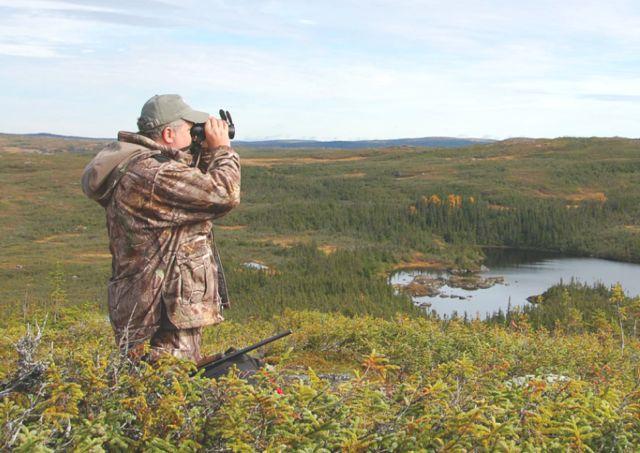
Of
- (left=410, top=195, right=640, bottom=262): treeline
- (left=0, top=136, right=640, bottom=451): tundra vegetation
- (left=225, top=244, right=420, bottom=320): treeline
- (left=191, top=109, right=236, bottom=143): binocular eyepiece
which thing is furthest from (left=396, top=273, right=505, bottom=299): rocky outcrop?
(left=191, top=109, right=236, bottom=143): binocular eyepiece

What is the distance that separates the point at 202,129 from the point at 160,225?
68 centimetres

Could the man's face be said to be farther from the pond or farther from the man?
the pond

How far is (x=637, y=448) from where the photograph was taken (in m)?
3.26

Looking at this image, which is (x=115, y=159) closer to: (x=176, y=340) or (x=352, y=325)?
(x=176, y=340)

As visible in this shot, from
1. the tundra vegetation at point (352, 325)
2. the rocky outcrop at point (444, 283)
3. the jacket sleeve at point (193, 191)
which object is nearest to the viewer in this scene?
the tundra vegetation at point (352, 325)

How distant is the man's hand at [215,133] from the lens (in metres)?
4.45

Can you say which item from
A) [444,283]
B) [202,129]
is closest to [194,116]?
[202,129]

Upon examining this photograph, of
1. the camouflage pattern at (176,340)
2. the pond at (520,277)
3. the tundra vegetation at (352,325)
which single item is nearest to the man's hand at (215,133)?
the camouflage pattern at (176,340)

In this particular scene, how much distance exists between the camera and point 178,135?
4523mm

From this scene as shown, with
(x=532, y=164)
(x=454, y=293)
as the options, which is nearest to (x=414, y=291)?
(x=454, y=293)

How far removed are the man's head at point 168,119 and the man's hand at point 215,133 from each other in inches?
Result: 3.0

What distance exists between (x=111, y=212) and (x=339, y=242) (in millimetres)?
80553

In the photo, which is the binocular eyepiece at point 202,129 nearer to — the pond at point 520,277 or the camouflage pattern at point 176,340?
the camouflage pattern at point 176,340

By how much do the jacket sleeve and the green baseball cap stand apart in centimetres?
36
